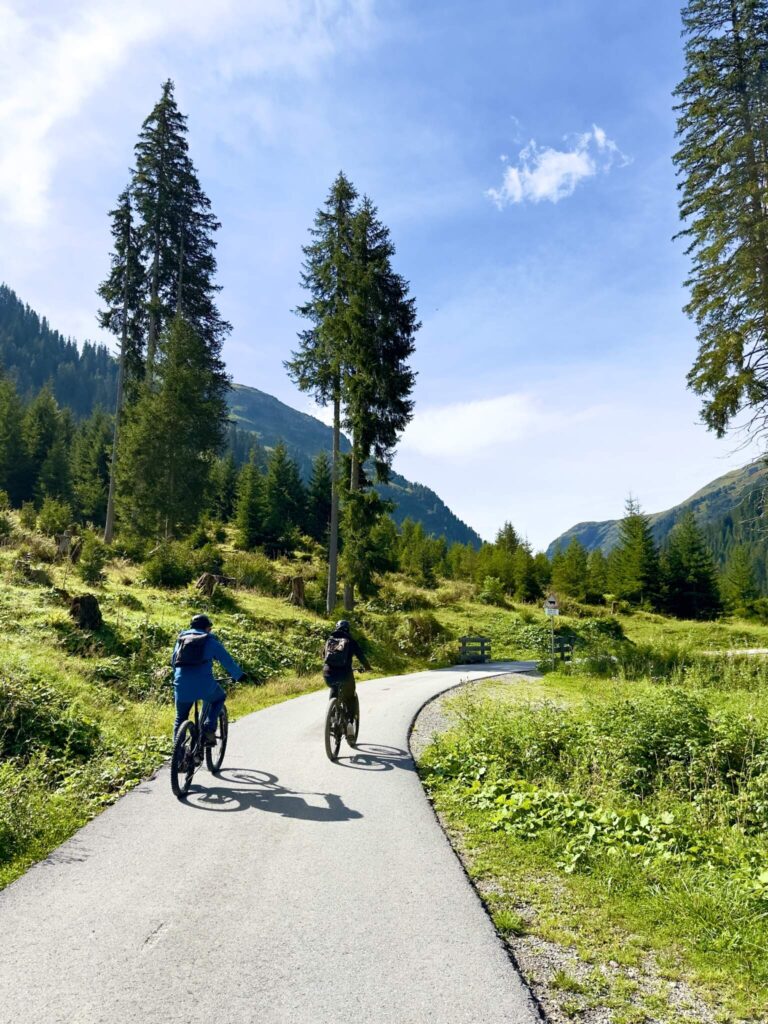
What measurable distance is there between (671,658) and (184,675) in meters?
18.4

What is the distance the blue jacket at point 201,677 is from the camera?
7.58 metres

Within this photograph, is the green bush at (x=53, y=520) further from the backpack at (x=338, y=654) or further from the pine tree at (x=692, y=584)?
the pine tree at (x=692, y=584)

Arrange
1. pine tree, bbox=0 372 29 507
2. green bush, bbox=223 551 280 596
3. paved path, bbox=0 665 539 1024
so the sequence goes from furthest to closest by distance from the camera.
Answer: pine tree, bbox=0 372 29 507, green bush, bbox=223 551 280 596, paved path, bbox=0 665 539 1024

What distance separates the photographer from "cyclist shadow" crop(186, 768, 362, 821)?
261 inches

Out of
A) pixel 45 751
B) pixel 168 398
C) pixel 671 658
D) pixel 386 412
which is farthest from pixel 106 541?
pixel 671 658

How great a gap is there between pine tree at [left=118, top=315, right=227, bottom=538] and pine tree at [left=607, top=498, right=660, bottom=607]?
3382cm

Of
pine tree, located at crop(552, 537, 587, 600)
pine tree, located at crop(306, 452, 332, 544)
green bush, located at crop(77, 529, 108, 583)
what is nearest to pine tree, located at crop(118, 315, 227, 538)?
green bush, located at crop(77, 529, 108, 583)

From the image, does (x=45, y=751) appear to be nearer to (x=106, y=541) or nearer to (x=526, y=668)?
(x=526, y=668)

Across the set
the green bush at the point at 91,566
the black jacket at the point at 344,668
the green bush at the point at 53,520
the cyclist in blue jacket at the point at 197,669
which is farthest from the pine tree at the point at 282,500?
the cyclist in blue jacket at the point at 197,669

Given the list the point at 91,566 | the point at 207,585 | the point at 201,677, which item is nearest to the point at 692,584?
the point at 207,585

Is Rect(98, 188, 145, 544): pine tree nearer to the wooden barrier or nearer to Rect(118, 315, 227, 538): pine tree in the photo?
Rect(118, 315, 227, 538): pine tree

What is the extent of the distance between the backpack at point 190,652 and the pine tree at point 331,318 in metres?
18.2

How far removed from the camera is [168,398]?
3044cm

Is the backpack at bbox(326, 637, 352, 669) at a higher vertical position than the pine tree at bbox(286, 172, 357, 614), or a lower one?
lower
